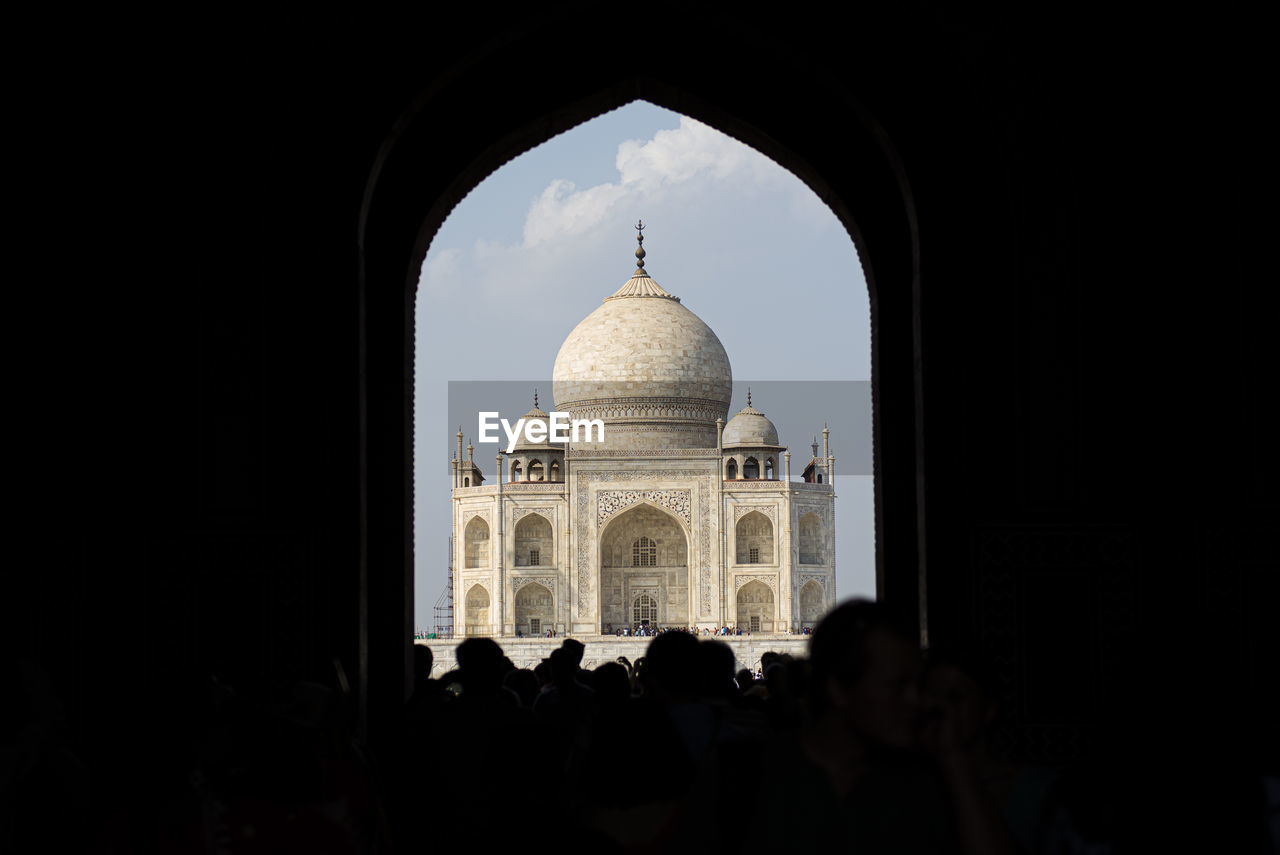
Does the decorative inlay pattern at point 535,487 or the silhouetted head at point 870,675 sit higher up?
the decorative inlay pattern at point 535,487

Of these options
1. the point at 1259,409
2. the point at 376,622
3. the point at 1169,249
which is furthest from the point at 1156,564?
the point at 376,622

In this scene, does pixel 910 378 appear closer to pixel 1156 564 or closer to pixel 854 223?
pixel 854 223

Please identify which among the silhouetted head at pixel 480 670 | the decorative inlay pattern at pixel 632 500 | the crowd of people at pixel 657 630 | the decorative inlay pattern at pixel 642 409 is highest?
the decorative inlay pattern at pixel 642 409

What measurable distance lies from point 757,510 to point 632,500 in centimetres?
261

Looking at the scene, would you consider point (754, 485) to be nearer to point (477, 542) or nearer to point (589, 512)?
point (589, 512)

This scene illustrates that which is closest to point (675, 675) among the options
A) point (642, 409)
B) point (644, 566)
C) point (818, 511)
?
point (644, 566)

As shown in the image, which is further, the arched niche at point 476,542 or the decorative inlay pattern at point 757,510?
the arched niche at point 476,542

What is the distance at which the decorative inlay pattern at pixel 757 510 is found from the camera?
28.4 metres

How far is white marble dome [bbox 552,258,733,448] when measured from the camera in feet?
100

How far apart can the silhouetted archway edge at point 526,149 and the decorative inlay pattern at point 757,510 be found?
22.6 metres

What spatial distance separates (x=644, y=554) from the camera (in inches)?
1151

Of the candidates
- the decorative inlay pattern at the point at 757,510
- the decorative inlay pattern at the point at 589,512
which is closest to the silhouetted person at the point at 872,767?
the decorative inlay pattern at the point at 589,512

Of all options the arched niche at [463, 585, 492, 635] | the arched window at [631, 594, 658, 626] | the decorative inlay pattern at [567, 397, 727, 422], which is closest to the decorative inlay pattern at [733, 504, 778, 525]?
the arched window at [631, 594, 658, 626]

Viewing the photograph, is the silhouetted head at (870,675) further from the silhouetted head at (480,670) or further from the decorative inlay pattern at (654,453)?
the decorative inlay pattern at (654,453)
